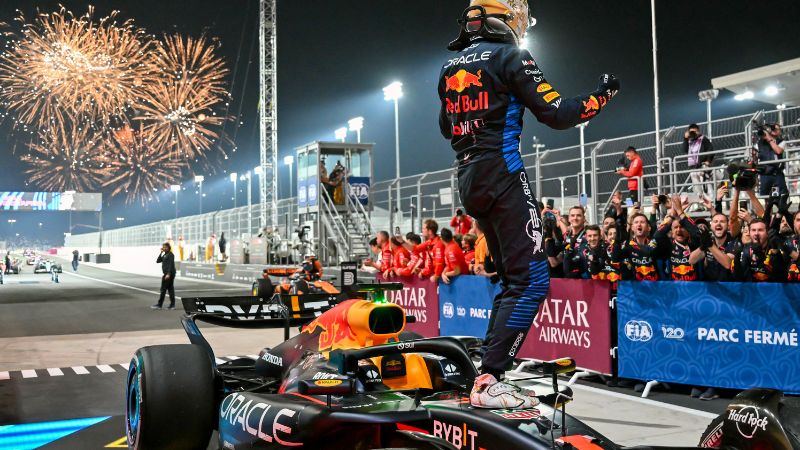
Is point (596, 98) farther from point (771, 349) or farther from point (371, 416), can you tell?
point (771, 349)

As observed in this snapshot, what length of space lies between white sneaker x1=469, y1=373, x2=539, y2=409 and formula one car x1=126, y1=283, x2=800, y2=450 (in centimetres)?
4

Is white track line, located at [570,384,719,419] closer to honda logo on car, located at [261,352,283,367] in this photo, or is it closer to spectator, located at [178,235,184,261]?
honda logo on car, located at [261,352,283,367]

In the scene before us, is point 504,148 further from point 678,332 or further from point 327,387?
point 678,332

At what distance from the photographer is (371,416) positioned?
3.05 meters

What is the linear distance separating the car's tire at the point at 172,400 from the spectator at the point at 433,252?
6714mm

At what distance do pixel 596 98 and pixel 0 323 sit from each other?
1537cm

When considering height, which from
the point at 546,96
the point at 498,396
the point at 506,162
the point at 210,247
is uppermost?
the point at 546,96

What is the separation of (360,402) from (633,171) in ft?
31.4

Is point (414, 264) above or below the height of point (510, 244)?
below

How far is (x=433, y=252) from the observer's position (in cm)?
1104

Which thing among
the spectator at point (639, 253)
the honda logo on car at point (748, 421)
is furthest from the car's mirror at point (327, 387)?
the spectator at point (639, 253)

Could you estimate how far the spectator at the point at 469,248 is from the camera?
10.8 metres

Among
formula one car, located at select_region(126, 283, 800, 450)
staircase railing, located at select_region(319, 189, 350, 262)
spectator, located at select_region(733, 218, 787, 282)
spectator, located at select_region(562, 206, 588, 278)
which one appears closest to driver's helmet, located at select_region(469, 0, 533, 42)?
formula one car, located at select_region(126, 283, 800, 450)

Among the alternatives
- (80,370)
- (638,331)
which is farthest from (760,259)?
(80,370)
